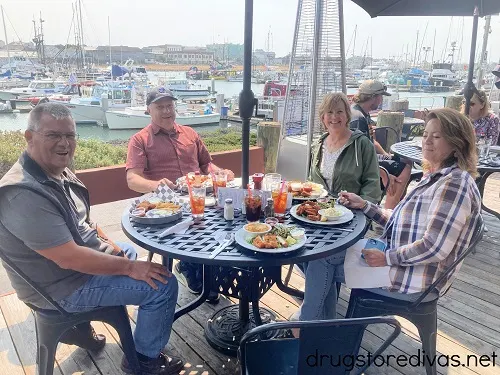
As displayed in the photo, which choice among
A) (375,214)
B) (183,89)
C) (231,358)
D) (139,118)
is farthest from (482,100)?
(183,89)

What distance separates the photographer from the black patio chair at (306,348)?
102cm

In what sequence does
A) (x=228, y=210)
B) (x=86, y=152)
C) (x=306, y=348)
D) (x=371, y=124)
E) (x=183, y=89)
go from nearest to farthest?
(x=306, y=348)
(x=228, y=210)
(x=371, y=124)
(x=86, y=152)
(x=183, y=89)

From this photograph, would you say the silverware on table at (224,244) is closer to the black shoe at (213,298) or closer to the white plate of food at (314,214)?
the white plate of food at (314,214)

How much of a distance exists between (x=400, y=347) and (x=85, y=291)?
1.67m

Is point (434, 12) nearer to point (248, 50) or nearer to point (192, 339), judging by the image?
point (248, 50)

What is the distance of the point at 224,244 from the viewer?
1.57 meters

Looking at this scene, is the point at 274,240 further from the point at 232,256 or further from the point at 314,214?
the point at 314,214

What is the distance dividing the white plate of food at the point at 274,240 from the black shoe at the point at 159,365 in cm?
76

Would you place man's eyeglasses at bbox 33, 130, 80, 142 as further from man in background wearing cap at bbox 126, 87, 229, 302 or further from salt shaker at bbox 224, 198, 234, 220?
man in background wearing cap at bbox 126, 87, 229, 302

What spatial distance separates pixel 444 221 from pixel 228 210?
96cm

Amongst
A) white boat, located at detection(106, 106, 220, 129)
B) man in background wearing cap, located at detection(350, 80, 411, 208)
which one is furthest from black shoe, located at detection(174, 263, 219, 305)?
white boat, located at detection(106, 106, 220, 129)

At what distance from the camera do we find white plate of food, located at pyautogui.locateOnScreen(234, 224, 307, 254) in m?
1.48

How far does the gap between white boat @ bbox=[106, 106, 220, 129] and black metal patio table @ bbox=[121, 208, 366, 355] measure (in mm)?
19029

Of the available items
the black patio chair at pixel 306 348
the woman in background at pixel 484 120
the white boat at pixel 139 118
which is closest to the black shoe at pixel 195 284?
the black patio chair at pixel 306 348
